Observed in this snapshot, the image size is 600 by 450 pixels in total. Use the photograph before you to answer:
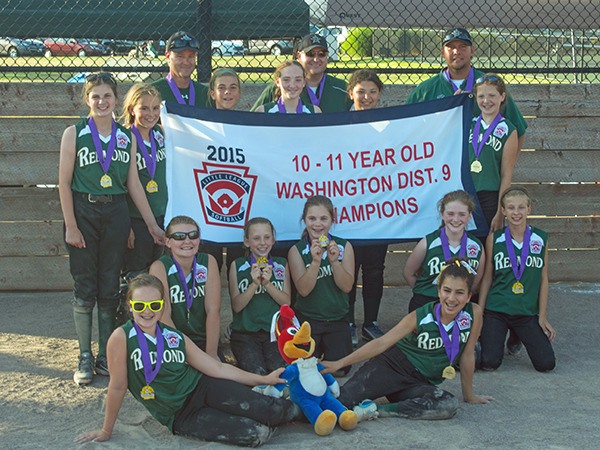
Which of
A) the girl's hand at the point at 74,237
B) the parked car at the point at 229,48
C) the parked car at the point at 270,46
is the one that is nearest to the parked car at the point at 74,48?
the parked car at the point at 229,48

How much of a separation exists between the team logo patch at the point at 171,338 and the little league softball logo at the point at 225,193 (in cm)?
147

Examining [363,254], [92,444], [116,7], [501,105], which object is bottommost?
[92,444]

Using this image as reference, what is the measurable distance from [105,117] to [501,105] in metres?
2.72

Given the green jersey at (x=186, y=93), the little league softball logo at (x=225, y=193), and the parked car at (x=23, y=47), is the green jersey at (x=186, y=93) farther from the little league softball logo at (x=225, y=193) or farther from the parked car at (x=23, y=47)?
the parked car at (x=23, y=47)

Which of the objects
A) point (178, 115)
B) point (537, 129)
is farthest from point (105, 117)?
point (537, 129)

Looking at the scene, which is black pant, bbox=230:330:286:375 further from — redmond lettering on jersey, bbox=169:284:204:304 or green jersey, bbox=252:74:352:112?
green jersey, bbox=252:74:352:112

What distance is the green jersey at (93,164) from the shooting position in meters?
5.87

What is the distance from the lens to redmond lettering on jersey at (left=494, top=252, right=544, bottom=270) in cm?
643

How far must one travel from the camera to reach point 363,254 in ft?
22.4

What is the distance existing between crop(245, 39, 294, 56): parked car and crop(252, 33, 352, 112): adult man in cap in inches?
42.6

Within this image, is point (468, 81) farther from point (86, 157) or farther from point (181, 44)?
point (86, 157)

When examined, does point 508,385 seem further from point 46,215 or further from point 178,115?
point 46,215

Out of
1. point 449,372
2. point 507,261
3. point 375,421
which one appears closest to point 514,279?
point 507,261

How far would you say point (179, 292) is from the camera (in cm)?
582
